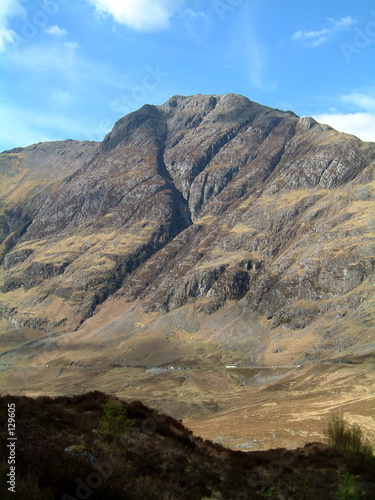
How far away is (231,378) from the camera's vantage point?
121 meters

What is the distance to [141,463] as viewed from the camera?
14.8 m

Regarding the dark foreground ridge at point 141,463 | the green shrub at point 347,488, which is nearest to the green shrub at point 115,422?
the dark foreground ridge at point 141,463

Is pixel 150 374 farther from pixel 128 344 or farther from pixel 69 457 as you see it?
pixel 69 457

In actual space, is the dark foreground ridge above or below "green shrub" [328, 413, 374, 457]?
above

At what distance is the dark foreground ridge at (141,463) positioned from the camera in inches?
417

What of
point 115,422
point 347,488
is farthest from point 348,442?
point 115,422

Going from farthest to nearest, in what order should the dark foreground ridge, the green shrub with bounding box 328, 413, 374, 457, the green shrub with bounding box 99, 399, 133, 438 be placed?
the green shrub with bounding box 328, 413, 374, 457 → the green shrub with bounding box 99, 399, 133, 438 → the dark foreground ridge

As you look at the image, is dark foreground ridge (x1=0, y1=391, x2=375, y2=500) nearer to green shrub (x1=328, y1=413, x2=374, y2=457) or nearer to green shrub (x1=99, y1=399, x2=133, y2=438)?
green shrub (x1=99, y1=399, x2=133, y2=438)

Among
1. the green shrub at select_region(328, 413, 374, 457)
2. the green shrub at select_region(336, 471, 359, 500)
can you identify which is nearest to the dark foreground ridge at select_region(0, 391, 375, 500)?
the green shrub at select_region(336, 471, 359, 500)

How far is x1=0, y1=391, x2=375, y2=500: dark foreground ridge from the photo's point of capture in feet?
34.8

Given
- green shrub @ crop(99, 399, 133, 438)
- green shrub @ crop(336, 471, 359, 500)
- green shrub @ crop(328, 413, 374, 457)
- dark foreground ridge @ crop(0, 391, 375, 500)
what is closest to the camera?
dark foreground ridge @ crop(0, 391, 375, 500)

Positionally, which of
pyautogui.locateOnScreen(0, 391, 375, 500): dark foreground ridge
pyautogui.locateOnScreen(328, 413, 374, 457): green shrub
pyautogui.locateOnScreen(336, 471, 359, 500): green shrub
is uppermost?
pyautogui.locateOnScreen(0, 391, 375, 500): dark foreground ridge

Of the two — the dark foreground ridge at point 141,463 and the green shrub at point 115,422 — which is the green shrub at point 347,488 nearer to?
the dark foreground ridge at point 141,463

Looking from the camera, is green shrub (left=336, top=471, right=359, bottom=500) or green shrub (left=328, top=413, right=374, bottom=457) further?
green shrub (left=328, top=413, right=374, bottom=457)
